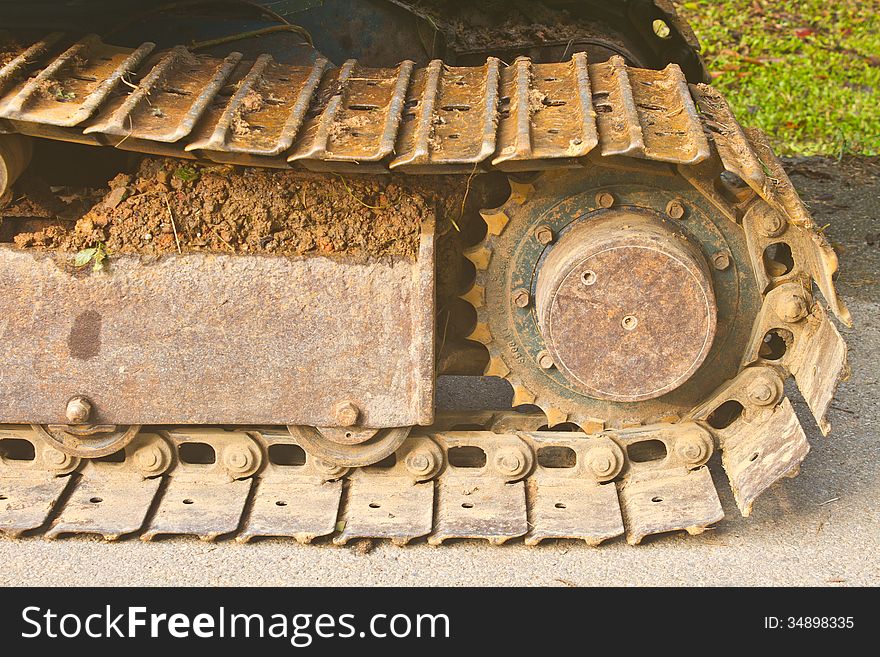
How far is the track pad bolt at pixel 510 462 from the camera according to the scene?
367 centimetres

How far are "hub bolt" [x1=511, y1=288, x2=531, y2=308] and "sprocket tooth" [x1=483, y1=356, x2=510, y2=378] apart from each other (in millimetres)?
206

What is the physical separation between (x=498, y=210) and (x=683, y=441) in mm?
955

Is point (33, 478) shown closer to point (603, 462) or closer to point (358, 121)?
point (358, 121)

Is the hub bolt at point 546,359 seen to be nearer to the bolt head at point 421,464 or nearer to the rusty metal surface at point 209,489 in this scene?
the bolt head at point 421,464

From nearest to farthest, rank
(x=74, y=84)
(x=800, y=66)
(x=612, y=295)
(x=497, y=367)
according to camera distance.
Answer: (x=74, y=84)
(x=612, y=295)
(x=497, y=367)
(x=800, y=66)

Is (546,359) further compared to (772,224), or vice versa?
(546,359)

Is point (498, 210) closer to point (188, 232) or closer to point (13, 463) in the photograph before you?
point (188, 232)

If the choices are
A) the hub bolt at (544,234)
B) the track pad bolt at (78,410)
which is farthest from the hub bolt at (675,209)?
the track pad bolt at (78,410)

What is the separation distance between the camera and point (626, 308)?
3418 mm

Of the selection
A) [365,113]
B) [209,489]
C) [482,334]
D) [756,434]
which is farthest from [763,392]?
[209,489]

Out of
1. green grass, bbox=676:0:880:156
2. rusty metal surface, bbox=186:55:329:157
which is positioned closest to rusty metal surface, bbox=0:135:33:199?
rusty metal surface, bbox=186:55:329:157

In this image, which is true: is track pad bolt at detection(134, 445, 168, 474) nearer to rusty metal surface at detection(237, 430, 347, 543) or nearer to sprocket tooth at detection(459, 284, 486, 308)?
rusty metal surface at detection(237, 430, 347, 543)

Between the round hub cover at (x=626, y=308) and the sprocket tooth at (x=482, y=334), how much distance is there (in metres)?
0.26

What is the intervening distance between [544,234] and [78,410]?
1.54 metres
